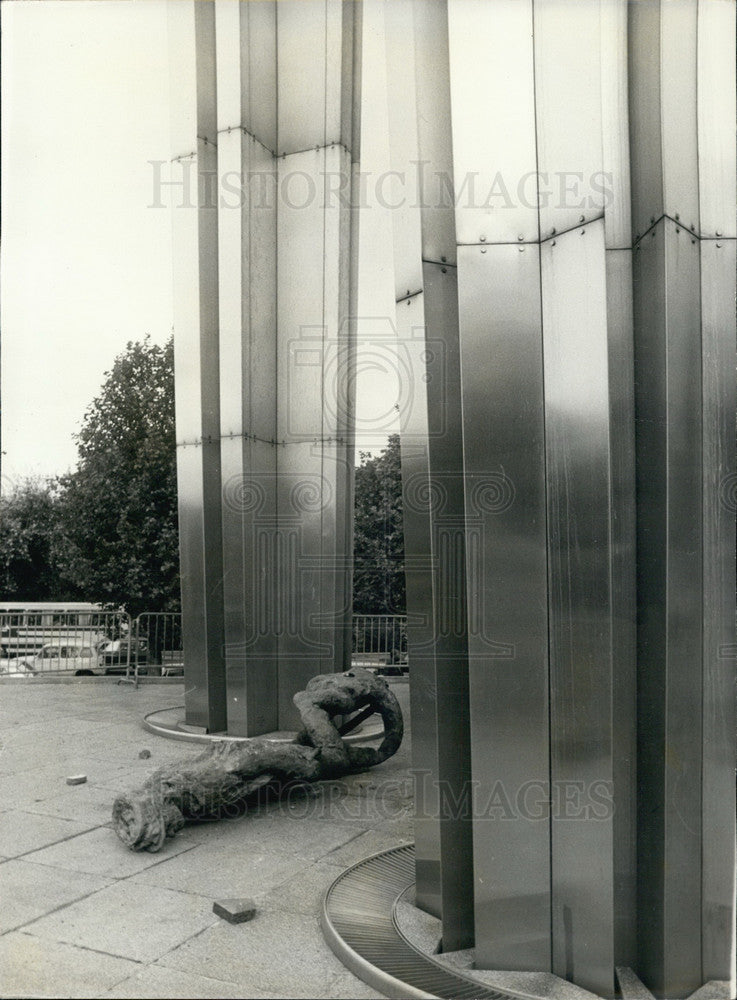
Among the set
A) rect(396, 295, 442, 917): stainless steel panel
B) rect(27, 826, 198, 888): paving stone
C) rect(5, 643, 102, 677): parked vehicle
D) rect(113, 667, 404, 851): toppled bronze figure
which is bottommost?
rect(5, 643, 102, 677): parked vehicle

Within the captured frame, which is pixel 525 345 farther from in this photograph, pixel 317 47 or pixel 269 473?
pixel 317 47

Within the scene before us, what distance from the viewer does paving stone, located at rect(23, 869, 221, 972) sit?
13.2 feet

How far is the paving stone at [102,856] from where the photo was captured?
202 inches

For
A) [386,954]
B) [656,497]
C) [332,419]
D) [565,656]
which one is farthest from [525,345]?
[332,419]

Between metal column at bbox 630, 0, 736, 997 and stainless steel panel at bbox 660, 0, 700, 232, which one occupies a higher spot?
stainless steel panel at bbox 660, 0, 700, 232

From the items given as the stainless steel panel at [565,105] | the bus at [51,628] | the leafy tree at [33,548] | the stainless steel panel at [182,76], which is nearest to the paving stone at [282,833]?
the stainless steel panel at [565,105]

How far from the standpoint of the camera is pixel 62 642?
1600 centimetres

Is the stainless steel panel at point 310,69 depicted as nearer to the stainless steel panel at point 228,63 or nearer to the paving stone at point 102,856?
the stainless steel panel at point 228,63

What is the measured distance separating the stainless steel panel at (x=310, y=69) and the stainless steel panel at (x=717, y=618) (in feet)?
22.1

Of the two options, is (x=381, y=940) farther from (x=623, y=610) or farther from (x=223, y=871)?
(x=623, y=610)

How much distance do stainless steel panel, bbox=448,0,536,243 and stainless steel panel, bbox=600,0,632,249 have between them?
0.25 meters

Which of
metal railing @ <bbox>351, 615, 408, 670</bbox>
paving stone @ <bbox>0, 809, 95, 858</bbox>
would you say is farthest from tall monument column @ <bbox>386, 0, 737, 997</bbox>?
metal railing @ <bbox>351, 615, 408, 670</bbox>

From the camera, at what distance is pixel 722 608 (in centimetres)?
392

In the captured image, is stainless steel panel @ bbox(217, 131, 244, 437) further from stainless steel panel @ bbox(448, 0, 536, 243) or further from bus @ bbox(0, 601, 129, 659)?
bus @ bbox(0, 601, 129, 659)
